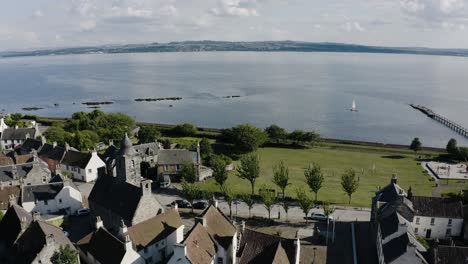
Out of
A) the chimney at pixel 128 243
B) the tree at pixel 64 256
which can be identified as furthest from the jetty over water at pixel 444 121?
the tree at pixel 64 256

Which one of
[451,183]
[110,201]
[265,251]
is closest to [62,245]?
[110,201]

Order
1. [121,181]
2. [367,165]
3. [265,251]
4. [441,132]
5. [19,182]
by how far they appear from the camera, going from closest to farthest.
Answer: [265,251]
[121,181]
[19,182]
[367,165]
[441,132]

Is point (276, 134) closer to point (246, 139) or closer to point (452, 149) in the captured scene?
point (246, 139)

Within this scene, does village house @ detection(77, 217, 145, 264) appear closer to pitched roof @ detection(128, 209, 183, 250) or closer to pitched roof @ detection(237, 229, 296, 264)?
pitched roof @ detection(128, 209, 183, 250)

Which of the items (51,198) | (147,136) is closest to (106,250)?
(51,198)

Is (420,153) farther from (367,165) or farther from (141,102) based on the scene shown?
(141,102)

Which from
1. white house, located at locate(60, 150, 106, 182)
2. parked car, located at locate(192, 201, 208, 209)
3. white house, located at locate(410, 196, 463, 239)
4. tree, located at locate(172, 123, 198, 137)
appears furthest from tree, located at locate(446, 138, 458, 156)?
white house, located at locate(60, 150, 106, 182)
